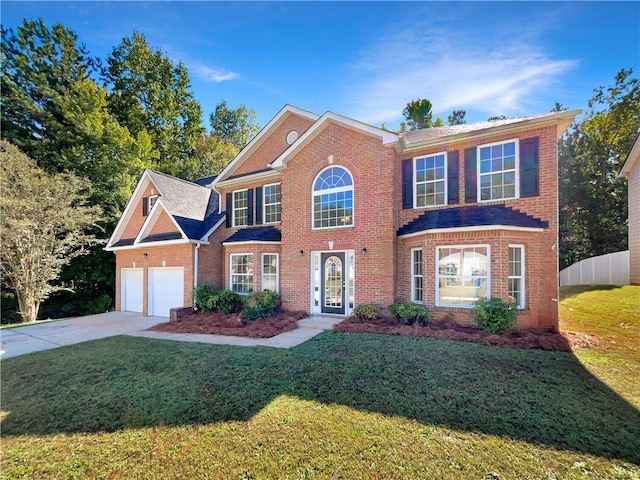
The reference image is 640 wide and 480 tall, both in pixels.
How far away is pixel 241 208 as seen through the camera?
14.8 metres

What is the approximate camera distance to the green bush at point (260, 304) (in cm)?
1078

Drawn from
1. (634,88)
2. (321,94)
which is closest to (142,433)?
(321,94)

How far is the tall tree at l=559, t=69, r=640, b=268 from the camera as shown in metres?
23.9

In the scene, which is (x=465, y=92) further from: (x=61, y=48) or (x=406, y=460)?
(x=61, y=48)

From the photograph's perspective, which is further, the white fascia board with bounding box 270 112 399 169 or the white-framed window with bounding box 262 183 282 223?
the white-framed window with bounding box 262 183 282 223

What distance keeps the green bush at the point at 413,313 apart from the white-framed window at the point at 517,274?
2.51m

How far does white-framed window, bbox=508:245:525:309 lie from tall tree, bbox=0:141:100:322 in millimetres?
20591

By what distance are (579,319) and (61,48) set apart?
33.4 m

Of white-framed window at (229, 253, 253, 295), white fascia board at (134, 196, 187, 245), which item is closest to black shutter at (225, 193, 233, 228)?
white-framed window at (229, 253, 253, 295)

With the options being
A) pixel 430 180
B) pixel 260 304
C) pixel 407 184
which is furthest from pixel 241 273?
pixel 430 180

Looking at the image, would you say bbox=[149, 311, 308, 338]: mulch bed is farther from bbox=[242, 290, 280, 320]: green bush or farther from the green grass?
the green grass

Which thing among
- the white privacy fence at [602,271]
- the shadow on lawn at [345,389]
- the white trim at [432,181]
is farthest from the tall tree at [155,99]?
the white privacy fence at [602,271]

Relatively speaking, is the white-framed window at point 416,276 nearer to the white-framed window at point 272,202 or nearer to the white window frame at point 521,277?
the white window frame at point 521,277

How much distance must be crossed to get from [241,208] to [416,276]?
9.05 m
